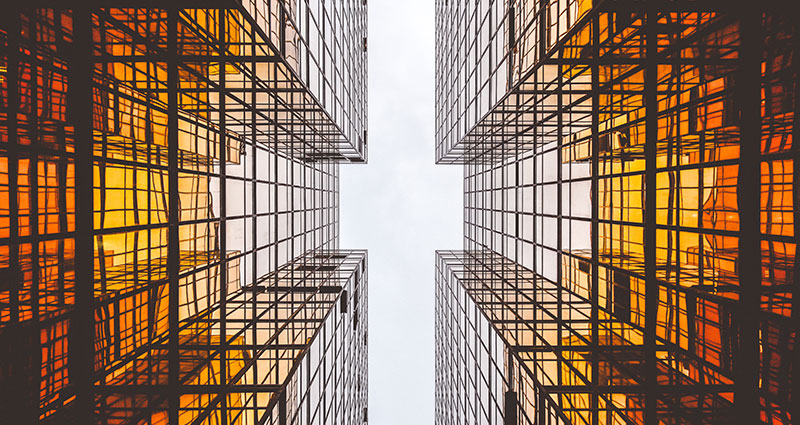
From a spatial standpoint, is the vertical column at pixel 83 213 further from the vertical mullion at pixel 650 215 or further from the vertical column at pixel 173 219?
the vertical mullion at pixel 650 215

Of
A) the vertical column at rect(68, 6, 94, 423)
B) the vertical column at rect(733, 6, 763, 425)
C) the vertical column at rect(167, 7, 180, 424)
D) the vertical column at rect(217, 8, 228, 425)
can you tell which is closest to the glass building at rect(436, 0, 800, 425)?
the vertical column at rect(733, 6, 763, 425)

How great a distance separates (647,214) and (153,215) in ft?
49.7

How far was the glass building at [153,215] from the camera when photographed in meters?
8.36

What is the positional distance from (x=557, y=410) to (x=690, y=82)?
11.0m

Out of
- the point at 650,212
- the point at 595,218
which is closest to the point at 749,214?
the point at 650,212

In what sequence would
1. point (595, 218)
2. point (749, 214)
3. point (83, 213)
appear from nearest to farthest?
Answer: point (83, 213), point (749, 214), point (595, 218)

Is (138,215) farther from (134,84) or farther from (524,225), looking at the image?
(524,225)

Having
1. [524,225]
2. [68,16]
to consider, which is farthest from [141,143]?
[524,225]

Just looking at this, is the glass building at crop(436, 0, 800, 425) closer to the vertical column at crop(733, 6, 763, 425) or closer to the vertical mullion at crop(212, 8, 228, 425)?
the vertical column at crop(733, 6, 763, 425)

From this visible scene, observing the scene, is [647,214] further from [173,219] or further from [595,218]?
[173,219]

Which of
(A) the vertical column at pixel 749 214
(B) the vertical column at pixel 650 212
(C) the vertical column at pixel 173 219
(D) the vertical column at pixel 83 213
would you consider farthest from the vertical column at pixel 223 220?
(A) the vertical column at pixel 749 214

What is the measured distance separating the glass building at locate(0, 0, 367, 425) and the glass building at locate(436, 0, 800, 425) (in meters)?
10.2

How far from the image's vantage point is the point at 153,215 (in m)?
11.7

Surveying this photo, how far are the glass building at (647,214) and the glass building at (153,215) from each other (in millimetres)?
10246
